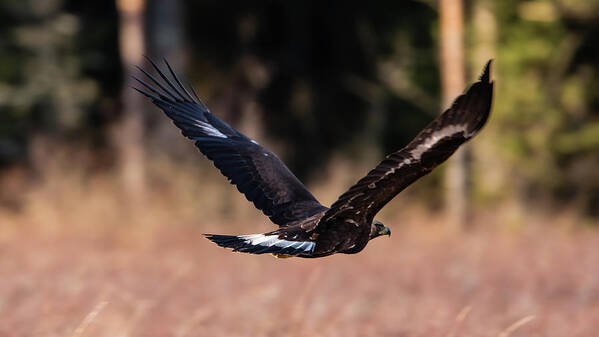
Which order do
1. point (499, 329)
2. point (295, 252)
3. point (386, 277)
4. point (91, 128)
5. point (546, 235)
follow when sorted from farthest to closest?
point (91, 128) → point (546, 235) → point (386, 277) → point (499, 329) → point (295, 252)

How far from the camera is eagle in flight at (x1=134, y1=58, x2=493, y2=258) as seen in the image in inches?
165

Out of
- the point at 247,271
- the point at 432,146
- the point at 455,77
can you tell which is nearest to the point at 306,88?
the point at 455,77

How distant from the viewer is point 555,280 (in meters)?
10.1

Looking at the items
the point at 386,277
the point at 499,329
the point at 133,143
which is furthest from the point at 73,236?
the point at 499,329

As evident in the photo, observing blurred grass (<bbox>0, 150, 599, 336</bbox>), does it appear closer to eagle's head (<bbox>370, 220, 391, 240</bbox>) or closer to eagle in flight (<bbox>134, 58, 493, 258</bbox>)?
eagle in flight (<bbox>134, 58, 493, 258</bbox>)

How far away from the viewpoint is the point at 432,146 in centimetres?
428

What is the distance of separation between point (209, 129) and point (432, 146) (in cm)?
243

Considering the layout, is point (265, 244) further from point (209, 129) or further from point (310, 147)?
point (310, 147)

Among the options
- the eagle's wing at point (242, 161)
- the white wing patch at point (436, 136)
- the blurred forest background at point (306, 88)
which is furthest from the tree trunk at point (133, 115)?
the white wing patch at point (436, 136)

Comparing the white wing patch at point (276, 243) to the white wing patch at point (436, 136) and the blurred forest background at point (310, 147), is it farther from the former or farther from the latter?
the blurred forest background at point (310, 147)

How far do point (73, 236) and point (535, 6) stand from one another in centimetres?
930

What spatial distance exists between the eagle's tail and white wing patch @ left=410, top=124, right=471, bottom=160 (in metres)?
1.05

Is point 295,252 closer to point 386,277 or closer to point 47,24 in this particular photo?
point 386,277

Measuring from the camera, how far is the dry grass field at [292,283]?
540 cm
